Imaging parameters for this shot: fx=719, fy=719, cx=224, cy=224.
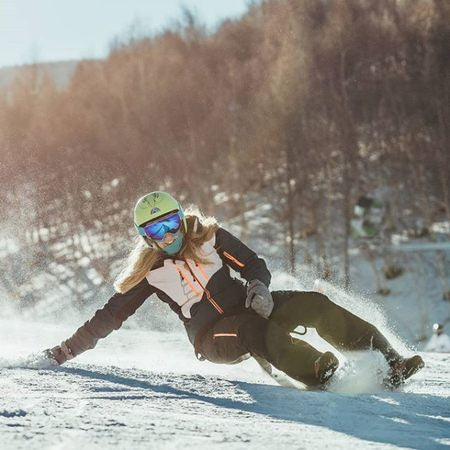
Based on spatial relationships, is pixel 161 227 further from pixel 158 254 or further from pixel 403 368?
pixel 403 368

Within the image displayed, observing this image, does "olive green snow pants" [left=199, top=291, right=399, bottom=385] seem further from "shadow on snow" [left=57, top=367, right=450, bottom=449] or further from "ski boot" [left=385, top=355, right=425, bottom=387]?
"shadow on snow" [left=57, top=367, right=450, bottom=449]

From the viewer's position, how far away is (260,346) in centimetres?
328

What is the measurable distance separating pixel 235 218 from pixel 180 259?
22.1 m

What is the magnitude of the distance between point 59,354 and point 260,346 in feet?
3.55

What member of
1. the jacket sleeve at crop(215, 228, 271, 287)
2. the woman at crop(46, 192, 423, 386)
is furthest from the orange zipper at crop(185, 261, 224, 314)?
the jacket sleeve at crop(215, 228, 271, 287)

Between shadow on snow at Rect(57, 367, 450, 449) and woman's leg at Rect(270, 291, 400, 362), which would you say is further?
woman's leg at Rect(270, 291, 400, 362)

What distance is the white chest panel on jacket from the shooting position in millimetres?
3725

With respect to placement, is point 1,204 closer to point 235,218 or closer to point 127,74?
point 127,74

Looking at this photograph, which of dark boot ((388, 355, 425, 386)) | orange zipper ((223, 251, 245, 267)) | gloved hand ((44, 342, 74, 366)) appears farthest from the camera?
orange zipper ((223, 251, 245, 267))

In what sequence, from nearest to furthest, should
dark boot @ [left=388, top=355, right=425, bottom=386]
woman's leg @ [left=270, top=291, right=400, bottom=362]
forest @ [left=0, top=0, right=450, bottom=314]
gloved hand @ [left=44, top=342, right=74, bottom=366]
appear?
dark boot @ [left=388, top=355, right=425, bottom=386]
woman's leg @ [left=270, top=291, right=400, bottom=362]
gloved hand @ [left=44, top=342, right=74, bottom=366]
forest @ [left=0, top=0, right=450, bottom=314]

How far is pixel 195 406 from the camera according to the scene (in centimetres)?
264

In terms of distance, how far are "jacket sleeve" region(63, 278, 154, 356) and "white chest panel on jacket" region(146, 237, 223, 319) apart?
92 millimetres

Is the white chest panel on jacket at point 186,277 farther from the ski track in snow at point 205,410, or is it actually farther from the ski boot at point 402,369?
the ski boot at point 402,369

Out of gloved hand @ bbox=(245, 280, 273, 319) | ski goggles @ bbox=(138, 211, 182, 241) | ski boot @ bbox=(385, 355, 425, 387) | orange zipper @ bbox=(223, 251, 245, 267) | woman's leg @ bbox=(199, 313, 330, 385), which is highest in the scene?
ski goggles @ bbox=(138, 211, 182, 241)
